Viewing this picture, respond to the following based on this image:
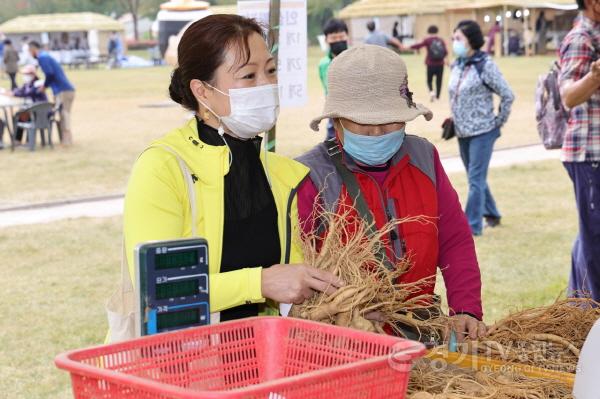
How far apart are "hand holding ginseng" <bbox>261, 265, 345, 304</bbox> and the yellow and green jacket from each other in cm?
3

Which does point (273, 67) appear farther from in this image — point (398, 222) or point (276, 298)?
point (276, 298)

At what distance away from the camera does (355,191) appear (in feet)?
9.04

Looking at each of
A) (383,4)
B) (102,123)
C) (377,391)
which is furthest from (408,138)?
(383,4)

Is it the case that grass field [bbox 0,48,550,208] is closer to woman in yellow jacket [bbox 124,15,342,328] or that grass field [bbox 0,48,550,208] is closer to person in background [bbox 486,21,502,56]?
woman in yellow jacket [bbox 124,15,342,328]

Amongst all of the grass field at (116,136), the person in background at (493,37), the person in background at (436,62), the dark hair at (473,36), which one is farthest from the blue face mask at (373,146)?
the person in background at (493,37)

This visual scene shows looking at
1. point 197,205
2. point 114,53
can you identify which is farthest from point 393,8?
point 197,205

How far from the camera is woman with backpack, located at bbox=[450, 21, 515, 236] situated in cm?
838

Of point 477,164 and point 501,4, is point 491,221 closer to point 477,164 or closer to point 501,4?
point 477,164

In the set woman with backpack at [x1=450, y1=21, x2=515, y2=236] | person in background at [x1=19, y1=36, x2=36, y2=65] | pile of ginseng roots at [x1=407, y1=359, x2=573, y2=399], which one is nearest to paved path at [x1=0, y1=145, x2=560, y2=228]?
woman with backpack at [x1=450, y1=21, x2=515, y2=236]

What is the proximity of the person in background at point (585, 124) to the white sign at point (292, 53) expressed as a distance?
128 cm

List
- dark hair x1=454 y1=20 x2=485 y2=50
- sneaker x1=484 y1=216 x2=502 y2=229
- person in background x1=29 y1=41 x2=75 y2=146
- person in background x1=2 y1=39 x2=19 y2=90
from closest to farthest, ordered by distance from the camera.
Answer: dark hair x1=454 y1=20 x2=485 y2=50, sneaker x1=484 y1=216 x2=502 y2=229, person in background x1=29 y1=41 x2=75 y2=146, person in background x1=2 y1=39 x2=19 y2=90

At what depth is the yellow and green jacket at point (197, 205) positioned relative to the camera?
2281 mm

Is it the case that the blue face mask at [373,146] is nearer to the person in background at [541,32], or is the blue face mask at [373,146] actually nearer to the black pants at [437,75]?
the black pants at [437,75]

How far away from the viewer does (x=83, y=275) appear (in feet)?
26.8
